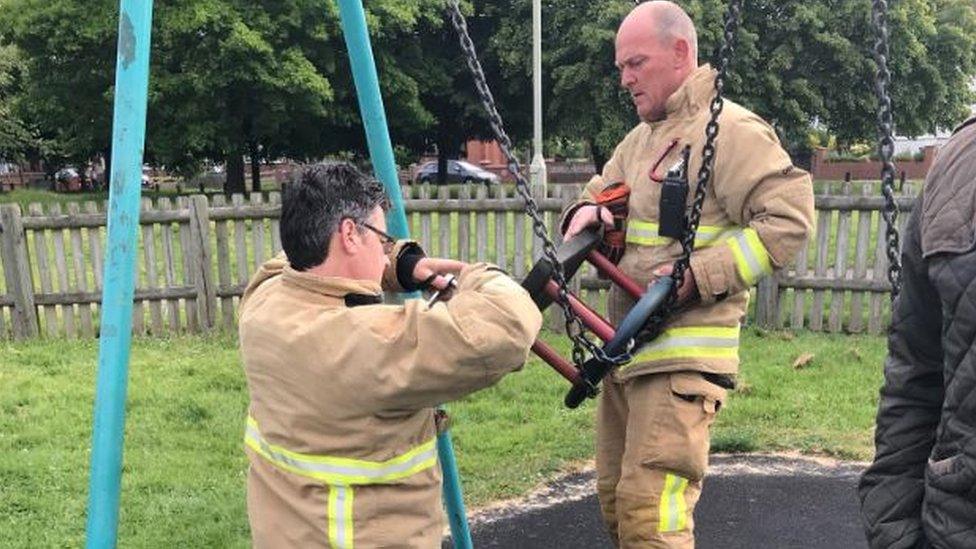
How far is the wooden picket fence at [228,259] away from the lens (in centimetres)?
732

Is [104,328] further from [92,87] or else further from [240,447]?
[92,87]

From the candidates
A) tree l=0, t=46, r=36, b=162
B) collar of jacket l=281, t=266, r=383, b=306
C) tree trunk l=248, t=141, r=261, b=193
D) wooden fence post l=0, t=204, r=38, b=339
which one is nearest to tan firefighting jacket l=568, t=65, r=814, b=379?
collar of jacket l=281, t=266, r=383, b=306

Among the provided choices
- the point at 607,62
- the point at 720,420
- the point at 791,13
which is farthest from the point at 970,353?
the point at 791,13

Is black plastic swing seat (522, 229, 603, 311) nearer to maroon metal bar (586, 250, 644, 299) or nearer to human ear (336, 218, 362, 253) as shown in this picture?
maroon metal bar (586, 250, 644, 299)

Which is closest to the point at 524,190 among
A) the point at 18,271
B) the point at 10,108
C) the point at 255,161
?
the point at 18,271

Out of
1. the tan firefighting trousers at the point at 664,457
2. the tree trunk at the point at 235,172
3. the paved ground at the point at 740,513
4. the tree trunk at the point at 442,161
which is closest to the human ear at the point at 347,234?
the tan firefighting trousers at the point at 664,457

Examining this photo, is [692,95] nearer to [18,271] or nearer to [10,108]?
[18,271]

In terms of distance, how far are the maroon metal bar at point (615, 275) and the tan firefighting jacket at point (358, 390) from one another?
2.81ft

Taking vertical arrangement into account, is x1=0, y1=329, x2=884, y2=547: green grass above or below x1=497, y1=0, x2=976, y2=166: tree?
below

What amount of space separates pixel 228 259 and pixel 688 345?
5804mm

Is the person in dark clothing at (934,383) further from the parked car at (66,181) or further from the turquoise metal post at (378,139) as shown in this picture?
the parked car at (66,181)

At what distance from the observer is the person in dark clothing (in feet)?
4.29

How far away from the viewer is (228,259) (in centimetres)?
768

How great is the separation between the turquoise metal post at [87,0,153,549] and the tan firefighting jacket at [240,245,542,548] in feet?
1.21
